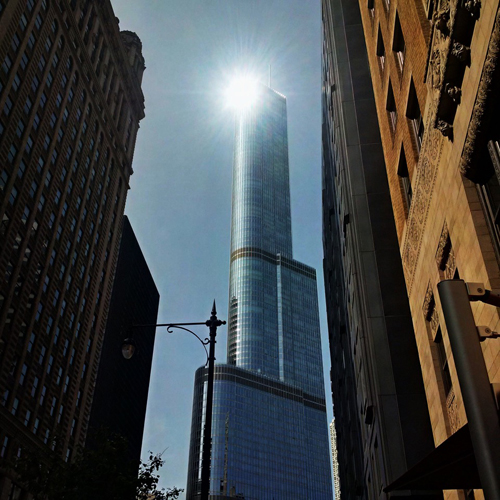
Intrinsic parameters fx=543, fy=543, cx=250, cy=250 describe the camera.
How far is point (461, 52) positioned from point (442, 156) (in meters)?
3.74

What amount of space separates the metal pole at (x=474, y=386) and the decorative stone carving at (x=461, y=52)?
35.3 feet

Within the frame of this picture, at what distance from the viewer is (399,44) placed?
2166 cm

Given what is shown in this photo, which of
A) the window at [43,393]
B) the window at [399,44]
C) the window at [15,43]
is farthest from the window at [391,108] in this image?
the window at [43,393]

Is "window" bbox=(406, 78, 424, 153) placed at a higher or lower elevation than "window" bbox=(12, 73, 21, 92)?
lower

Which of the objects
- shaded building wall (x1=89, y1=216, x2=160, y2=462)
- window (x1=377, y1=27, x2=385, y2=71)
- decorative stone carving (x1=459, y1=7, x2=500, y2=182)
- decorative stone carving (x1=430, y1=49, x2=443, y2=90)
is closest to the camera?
decorative stone carving (x1=459, y1=7, x2=500, y2=182)

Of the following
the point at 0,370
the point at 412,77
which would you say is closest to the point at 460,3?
the point at 412,77

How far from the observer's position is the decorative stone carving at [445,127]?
1469 cm

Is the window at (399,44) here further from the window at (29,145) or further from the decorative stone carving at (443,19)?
the window at (29,145)

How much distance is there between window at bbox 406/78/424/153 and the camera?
19.7 m

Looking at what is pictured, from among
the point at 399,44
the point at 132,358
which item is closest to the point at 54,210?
the point at 399,44

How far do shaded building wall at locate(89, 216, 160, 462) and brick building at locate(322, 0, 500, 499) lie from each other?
9589 centimetres

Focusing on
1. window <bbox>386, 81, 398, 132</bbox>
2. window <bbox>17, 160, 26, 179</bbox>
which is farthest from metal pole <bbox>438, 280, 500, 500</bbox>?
window <bbox>17, 160, 26, 179</bbox>

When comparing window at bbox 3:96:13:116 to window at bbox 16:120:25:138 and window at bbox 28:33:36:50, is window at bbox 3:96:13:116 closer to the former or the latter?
window at bbox 16:120:25:138

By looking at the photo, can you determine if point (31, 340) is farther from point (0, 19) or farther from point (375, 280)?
point (375, 280)
